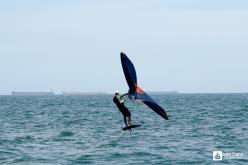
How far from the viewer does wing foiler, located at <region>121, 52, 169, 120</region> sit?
18.3 metres

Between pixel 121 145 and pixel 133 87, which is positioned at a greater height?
pixel 133 87

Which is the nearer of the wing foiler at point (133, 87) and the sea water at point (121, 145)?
→ the wing foiler at point (133, 87)

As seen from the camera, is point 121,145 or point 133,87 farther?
point 121,145

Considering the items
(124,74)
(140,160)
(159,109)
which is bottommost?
(140,160)

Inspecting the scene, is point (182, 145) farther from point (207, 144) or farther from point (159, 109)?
point (159, 109)

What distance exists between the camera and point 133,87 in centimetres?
1864

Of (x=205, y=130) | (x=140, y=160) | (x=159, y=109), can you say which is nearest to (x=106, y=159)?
(x=140, y=160)

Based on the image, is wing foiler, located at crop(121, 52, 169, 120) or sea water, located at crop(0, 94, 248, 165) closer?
wing foiler, located at crop(121, 52, 169, 120)

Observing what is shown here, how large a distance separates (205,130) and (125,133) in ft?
25.4

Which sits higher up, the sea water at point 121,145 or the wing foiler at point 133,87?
the wing foiler at point 133,87

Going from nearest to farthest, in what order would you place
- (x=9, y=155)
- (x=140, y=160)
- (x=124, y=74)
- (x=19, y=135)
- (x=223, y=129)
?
(x=124, y=74)
(x=140, y=160)
(x=9, y=155)
(x=19, y=135)
(x=223, y=129)

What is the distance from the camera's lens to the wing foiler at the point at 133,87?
18.3 metres

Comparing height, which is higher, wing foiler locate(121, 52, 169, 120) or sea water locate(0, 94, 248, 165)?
wing foiler locate(121, 52, 169, 120)

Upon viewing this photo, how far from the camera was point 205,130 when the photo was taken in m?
46.2
